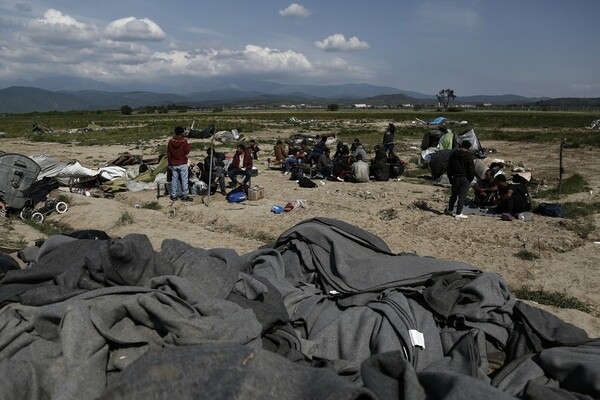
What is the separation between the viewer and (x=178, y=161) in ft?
37.5

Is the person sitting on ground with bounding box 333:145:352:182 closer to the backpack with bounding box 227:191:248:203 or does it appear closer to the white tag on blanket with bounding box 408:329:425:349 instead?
the backpack with bounding box 227:191:248:203

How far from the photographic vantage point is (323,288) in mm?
4344

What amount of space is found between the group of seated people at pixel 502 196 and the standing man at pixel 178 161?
7.08 metres

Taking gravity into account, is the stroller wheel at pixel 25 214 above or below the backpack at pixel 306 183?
below

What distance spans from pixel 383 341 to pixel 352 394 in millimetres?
1485

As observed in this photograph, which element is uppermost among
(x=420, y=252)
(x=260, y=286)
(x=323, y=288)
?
(x=260, y=286)

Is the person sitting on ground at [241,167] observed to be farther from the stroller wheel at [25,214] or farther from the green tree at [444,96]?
the green tree at [444,96]

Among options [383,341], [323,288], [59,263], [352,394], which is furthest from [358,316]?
[59,263]

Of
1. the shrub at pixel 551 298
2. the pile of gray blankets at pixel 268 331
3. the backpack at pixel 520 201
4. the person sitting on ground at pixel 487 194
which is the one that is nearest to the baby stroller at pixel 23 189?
the pile of gray blankets at pixel 268 331

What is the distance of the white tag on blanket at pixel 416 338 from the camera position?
3.35 meters

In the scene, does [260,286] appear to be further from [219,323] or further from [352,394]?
[352,394]

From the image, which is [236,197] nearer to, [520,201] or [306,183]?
→ [306,183]

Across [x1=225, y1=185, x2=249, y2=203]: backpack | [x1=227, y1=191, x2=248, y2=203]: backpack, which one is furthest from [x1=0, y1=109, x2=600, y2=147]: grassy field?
[x1=227, y1=191, x2=248, y2=203]: backpack

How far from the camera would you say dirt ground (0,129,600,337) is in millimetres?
7289
